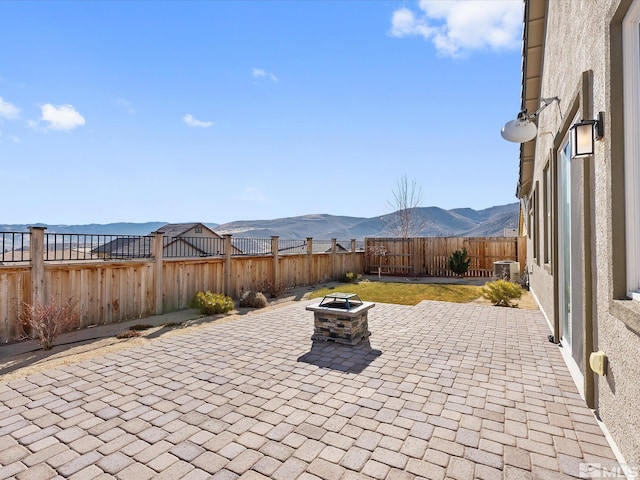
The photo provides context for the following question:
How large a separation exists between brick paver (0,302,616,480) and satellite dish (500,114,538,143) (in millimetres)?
3527

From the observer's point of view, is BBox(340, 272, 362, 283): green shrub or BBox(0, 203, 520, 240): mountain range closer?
BBox(340, 272, 362, 283): green shrub

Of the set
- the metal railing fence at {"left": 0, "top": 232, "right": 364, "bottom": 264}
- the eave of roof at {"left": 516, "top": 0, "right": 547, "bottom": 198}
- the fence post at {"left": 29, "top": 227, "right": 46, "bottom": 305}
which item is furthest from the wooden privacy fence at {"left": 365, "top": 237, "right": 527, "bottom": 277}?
the fence post at {"left": 29, "top": 227, "right": 46, "bottom": 305}

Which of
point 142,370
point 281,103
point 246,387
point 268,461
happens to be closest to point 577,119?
point 268,461

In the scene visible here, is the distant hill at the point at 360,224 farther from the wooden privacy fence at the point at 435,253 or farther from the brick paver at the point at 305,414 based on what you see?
the brick paver at the point at 305,414

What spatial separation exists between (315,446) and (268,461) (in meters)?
0.39

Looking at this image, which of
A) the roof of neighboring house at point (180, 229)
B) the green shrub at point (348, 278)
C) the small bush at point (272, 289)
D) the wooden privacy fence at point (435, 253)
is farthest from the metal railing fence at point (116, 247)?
the wooden privacy fence at point (435, 253)

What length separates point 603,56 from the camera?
8.09ft

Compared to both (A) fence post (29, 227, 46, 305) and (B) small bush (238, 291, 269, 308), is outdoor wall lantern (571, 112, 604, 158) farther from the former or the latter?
(A) fence post (29, 227, 46, 305)

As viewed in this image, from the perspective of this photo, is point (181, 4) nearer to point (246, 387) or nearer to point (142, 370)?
point (142, 370)

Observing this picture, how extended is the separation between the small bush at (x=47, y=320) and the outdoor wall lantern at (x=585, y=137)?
765 cm

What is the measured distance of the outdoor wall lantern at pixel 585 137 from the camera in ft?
8.67

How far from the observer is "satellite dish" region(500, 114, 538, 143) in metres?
5.29

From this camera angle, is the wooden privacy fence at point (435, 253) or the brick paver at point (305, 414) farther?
the wooden privacy fence at point (435, 253)

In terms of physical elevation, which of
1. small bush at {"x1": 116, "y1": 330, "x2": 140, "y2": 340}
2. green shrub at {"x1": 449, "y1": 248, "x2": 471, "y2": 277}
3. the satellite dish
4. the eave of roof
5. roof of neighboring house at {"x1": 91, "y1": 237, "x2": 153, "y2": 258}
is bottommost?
small bush at {"x1": 116, "y1": 330, "x2": 140, "y2": 340}
